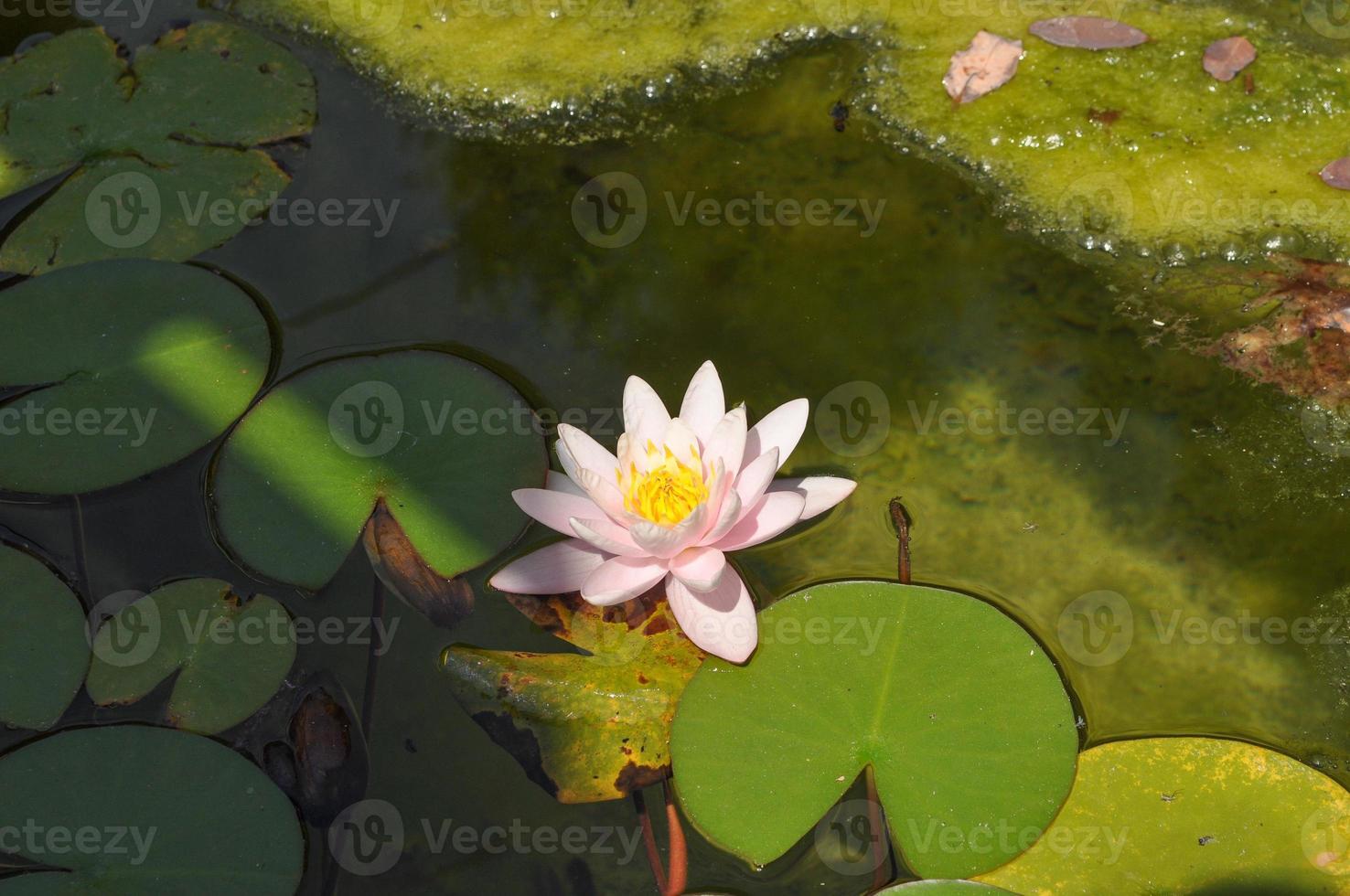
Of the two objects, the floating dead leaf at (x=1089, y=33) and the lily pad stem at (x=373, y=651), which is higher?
the floating dead leaf at (x=1089, y=33)

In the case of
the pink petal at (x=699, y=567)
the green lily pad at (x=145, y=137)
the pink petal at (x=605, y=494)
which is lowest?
the pink petal at (x=699, y=567)

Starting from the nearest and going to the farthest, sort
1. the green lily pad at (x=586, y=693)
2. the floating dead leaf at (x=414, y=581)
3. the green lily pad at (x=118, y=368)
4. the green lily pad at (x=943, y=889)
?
the green lily pad at (x=943, y=889), the green lily pad at (x=586, y=693), the floating dead leaf at (x=414, y=581), the green lily pad at (x=118, y=368)

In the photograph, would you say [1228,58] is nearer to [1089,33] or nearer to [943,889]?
[1089,33]

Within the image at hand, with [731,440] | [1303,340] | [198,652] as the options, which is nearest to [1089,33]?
[1303,340]

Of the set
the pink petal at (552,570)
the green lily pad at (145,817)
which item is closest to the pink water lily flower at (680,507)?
the pink petal at (552,570)

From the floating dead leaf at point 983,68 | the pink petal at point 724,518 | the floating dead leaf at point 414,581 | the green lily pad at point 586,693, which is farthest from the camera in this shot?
the floating dead leaf at point 983,68

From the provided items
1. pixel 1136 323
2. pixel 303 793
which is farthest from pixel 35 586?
pixel 1136 323

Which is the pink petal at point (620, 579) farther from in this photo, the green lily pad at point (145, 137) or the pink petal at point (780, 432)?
the green lily pad at point (145, 137)

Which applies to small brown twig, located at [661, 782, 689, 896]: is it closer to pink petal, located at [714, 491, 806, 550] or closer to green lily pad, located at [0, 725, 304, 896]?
pink petal, located at [714, 491, 806, 550]
